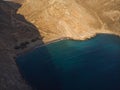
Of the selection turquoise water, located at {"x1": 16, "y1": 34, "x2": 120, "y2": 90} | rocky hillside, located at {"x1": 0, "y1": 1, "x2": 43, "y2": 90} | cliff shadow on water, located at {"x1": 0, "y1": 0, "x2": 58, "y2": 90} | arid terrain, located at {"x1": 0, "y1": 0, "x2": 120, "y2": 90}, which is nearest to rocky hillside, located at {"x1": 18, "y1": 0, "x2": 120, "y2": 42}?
arid terrain, located at {"x1": 0, "y1": 0, "x2": 120, "y2": 90}

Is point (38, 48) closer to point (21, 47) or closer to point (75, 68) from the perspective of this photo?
point (21, 47)

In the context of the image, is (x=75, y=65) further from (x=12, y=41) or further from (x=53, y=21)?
(x=53, y=21)

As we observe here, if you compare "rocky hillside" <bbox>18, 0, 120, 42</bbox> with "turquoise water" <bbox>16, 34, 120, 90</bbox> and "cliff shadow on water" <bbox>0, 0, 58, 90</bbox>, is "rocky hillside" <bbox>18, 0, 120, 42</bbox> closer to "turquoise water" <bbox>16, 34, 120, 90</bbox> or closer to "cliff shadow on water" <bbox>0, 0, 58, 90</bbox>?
"cliff shadow on water" <bbox>0, 0, 58, 90</bbox>

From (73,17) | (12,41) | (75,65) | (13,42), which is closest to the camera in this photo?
(75,65)

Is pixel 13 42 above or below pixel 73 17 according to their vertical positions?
below

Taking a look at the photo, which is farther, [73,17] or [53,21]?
[73,17]

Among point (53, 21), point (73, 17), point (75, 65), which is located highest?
point (73, 17)

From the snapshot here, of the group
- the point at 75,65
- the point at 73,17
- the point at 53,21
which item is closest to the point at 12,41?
the point at 53,21
